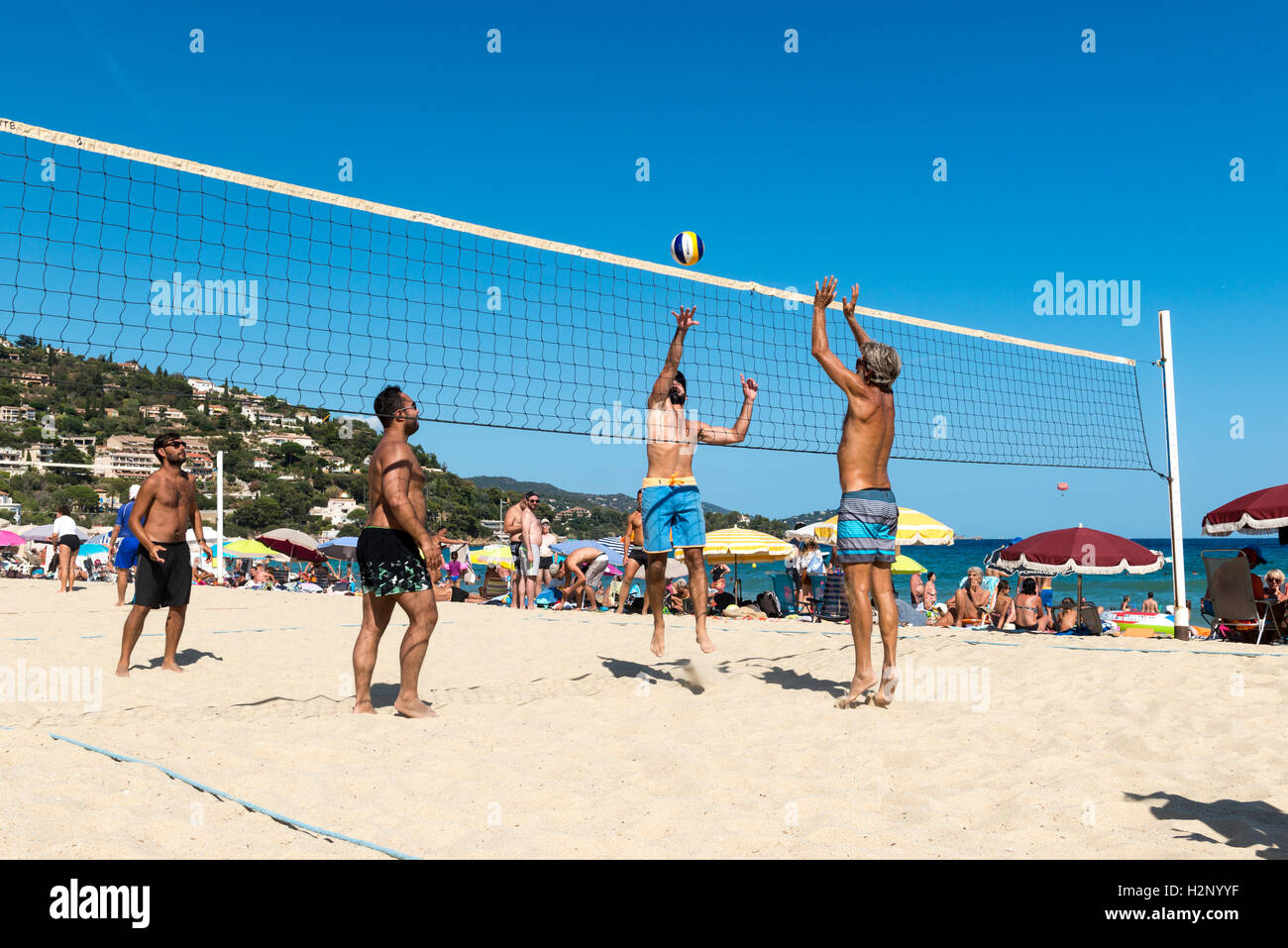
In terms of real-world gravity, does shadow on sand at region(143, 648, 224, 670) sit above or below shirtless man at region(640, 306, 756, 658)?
below

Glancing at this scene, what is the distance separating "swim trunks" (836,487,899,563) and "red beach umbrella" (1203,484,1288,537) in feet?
19.6

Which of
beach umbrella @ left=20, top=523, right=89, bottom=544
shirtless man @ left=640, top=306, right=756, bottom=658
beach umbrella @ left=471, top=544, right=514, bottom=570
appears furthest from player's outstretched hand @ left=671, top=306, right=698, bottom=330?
beach umbrella @ left=20, top=523, right=89, bottom=544

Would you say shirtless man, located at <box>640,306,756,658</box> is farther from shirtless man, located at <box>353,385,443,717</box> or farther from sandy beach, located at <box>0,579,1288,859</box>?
shirtless man, located at <box>353,385,443,717</box>

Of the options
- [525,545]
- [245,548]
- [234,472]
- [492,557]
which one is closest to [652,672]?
[525,545]

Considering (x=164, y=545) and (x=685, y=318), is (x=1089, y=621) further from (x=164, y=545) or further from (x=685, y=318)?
(x=164, y=545)

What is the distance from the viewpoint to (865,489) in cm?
461

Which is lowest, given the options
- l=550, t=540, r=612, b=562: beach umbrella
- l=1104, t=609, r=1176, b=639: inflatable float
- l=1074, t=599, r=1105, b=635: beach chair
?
l=1104, t=609, r=1176, b=639: inflatable float

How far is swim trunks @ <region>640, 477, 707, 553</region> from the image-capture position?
540 centimetres

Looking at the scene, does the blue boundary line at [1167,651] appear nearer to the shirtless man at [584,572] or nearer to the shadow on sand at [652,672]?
the shadow on sand at [652,672]

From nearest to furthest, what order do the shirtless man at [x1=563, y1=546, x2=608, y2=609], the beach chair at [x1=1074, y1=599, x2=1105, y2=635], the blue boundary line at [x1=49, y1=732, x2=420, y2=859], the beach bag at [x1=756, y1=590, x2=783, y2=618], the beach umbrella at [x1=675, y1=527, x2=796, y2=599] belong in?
1. the blue boundary line at [x1=49, y1=732, x2=420, y2=859]
2. the beach chair at [x1=1074, y1=599, x2=1105, y2=635]
3. the beach bag at [x1=756, y1=590, x2=783, y2=618]
4. the shirtless man at [x1=563, y1=546, x2=608, y2=609]
5. the beach umbrella at [x1=675, y1=527, x2=796, y2=599]

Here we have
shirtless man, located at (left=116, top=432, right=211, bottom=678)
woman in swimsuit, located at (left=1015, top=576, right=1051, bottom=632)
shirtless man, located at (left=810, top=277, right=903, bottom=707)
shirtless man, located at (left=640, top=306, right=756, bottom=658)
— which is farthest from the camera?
woman in swimsuit, located at (left=1015, top=576, right=1051, bottom=632)

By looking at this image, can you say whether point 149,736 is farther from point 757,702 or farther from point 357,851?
point 757,702

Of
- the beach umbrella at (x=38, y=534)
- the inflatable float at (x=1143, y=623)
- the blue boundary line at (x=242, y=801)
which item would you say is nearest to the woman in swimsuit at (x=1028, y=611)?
the inflatable float at (x=1143, y=623)

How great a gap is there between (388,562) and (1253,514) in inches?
329
